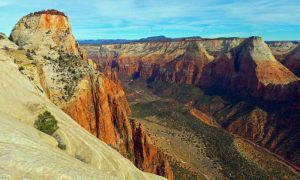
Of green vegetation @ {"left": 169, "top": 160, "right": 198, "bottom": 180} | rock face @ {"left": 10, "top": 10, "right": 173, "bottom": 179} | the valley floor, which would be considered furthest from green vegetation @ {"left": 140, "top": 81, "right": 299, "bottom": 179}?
rock face @ {"left": 10, "top": 10, "right": 173, "bottom": 179}

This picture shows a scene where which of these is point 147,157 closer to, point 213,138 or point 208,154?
point 208,154

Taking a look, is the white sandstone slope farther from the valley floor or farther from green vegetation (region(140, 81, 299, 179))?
green vegetation (region(140, 81, 299, 179))

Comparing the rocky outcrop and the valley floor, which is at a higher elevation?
the rocky outcrop

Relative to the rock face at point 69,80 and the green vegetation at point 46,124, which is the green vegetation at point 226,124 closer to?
the rock face at point 69,80

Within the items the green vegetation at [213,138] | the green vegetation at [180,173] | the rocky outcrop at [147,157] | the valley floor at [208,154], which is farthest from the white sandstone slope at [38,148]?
the green vegetation at [213,138]

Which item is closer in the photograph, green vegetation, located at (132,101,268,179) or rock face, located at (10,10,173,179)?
rock face, located at (10,10,173,179)

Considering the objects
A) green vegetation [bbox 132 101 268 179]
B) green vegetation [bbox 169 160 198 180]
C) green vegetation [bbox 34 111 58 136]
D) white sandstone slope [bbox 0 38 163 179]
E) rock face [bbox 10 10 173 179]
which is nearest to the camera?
white sandstone slope [bbox 0 38 163 179]

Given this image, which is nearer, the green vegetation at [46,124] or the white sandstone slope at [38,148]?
the white sandstone slope at [38,148]
